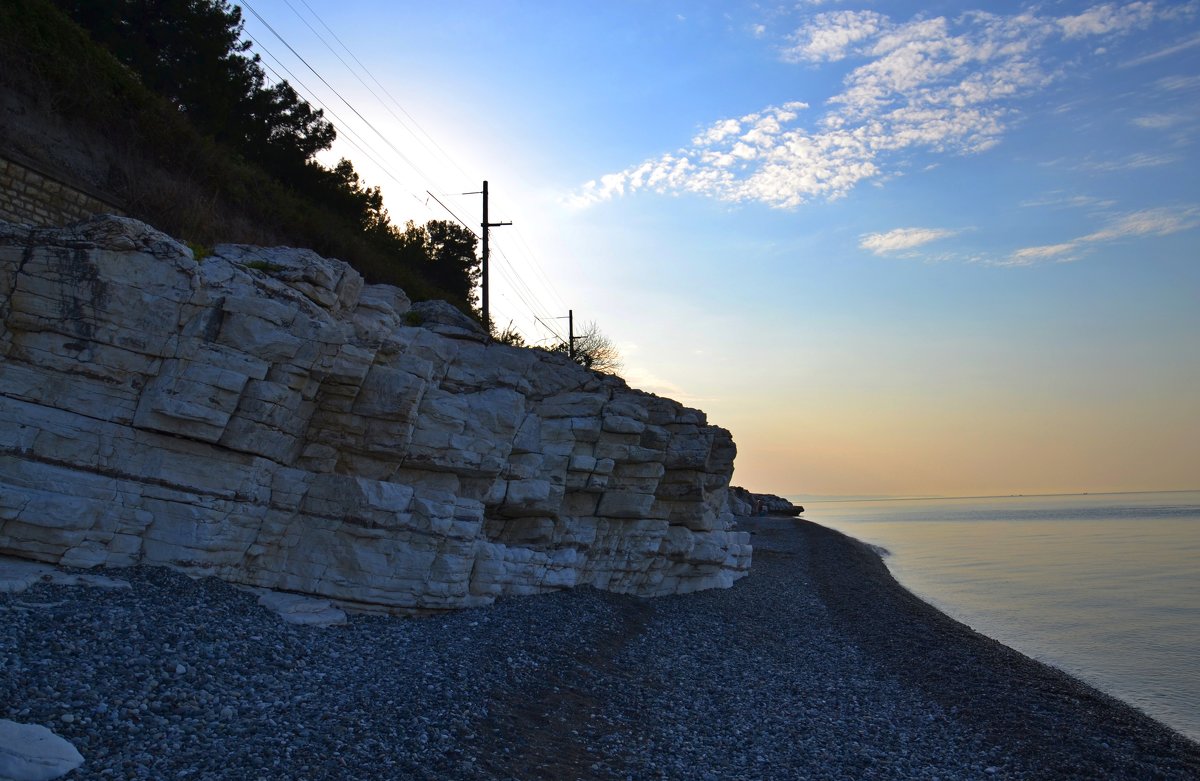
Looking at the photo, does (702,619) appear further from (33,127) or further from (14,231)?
(33,127)

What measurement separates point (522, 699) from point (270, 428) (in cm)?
698

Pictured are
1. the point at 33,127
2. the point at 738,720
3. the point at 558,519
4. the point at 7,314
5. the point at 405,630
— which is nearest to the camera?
the point at 7,314

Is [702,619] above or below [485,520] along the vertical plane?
below

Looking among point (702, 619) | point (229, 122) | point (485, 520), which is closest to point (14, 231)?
point (485, 520)

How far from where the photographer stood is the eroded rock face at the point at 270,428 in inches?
477

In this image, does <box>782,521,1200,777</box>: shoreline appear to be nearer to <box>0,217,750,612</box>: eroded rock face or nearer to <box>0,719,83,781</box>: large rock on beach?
<box>0,217,750,612</box>: eroded rock face

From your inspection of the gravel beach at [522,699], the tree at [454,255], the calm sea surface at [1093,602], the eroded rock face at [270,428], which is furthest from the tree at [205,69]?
the calm sea surface at [1093,602]

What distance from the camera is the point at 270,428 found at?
14594mm

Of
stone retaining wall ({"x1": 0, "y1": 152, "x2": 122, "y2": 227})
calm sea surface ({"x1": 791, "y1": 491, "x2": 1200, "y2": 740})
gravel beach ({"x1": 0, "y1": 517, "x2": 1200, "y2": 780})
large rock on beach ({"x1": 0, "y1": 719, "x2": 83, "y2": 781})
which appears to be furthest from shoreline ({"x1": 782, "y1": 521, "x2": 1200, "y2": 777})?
stone retaining wall ({"x1": 0, "y1": 152, "x2": 122, "y2": 227})

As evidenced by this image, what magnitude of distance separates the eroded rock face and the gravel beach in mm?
1084

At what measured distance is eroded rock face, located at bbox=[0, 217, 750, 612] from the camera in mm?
12117

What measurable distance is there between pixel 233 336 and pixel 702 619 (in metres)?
15.6

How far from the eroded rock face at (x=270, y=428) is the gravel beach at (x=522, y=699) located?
42.7 inches

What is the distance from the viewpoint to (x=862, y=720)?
1457cm
